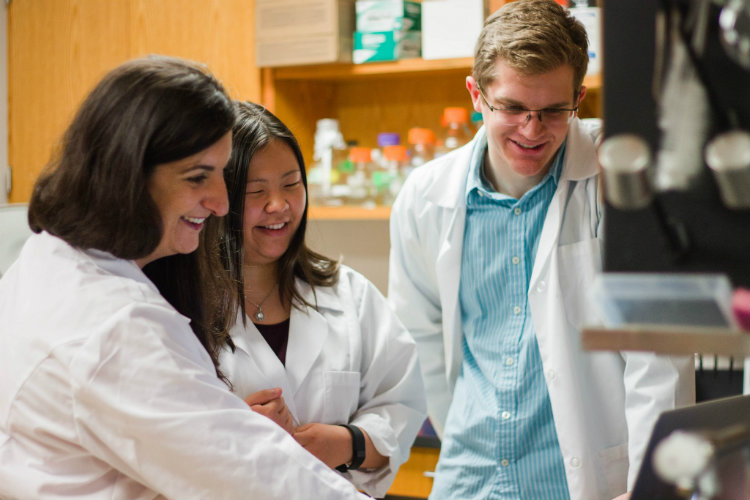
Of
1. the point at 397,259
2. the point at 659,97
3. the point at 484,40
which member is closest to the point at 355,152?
the point at 397,259

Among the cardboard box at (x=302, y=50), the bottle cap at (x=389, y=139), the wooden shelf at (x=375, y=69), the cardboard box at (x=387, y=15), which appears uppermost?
the cardboard box at (x=387, y=15)

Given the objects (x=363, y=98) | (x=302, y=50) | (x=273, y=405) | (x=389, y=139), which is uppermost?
(x=302, y=50)

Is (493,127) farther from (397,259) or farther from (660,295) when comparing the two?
(660,295)

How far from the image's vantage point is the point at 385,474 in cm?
148

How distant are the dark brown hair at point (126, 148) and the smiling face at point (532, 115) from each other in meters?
0.59

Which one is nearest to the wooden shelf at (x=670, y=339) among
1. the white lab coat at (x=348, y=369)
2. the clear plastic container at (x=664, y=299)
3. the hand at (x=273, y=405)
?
the clear plastic container at (x=664, y=299)

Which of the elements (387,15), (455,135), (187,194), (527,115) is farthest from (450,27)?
(187,194)

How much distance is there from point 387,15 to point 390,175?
462mm

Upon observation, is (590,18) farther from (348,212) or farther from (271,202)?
(271,202)

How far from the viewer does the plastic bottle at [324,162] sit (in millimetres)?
2520

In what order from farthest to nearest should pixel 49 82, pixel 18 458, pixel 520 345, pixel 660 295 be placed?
pixel 49 82 < pixel 520 345 < pixel 18 458 < pixel 660 295

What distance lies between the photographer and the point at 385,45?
7.77 ft

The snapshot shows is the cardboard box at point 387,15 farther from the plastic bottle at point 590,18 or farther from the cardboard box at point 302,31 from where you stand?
the plastic bottle at point 590,18

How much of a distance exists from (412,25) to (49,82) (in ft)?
4.31
